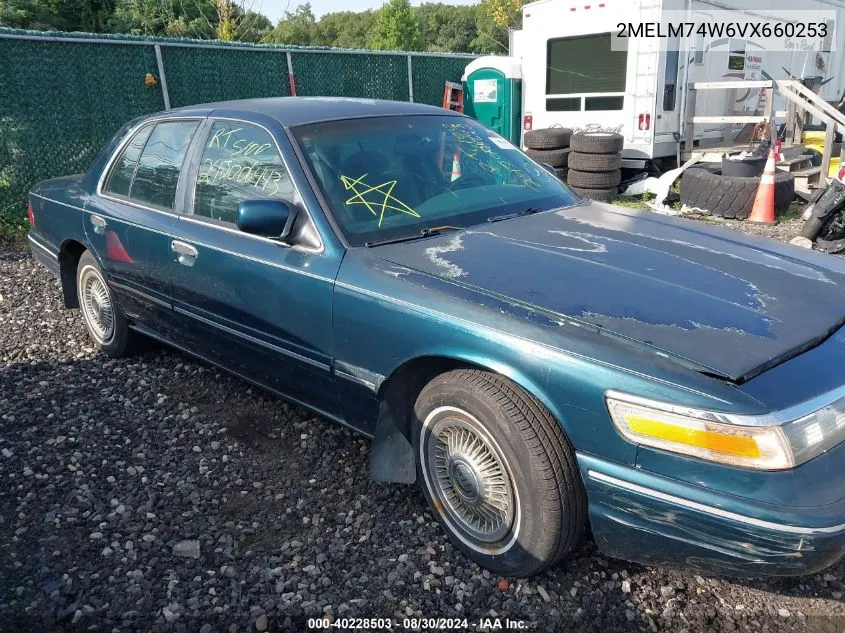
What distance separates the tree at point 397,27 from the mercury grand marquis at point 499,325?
54.7 metres

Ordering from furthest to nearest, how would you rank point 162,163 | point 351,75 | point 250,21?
point 250,21
point 351,75
point 162,163

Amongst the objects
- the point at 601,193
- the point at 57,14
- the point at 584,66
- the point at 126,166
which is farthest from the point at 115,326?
the point at 57,14

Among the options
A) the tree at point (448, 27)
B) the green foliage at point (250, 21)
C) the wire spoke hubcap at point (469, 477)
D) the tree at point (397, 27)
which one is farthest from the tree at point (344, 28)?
the wire spoke hubcap at point (469, 477)

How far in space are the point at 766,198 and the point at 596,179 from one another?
220cm

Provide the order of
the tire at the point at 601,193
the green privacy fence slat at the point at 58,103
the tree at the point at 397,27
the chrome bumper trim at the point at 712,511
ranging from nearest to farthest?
the chrome bumper trim at the point at 712,511
the green privacy fence slat at the point at 58,103
the tire at the point at 601,193
the tree at the point at 397,27

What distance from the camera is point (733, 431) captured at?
1.86m

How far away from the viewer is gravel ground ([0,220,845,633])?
2314mm

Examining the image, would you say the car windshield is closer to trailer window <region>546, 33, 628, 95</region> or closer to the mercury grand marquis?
the mercury grand marquis

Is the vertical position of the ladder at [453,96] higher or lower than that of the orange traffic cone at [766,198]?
higher

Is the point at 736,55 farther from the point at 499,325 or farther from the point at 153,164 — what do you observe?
the point at 499,325

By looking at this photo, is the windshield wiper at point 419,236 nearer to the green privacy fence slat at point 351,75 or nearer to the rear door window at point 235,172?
the rear door window at point 235,172

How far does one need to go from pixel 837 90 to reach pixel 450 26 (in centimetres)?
7015

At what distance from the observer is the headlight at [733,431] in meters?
1.84

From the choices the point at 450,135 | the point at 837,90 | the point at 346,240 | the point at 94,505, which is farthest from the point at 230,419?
the point at 837,90
